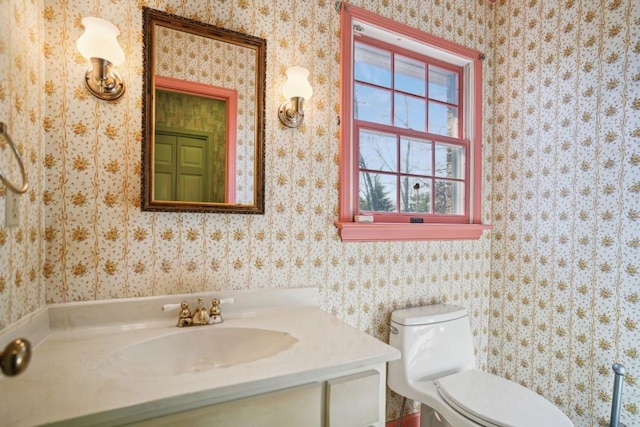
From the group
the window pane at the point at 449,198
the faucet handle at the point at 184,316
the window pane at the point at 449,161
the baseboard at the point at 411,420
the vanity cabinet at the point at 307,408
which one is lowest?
the baseboard at the point at 411,420

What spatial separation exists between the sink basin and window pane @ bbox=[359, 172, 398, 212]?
822mm

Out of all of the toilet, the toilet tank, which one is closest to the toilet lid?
the toilet

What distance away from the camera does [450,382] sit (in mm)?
1384

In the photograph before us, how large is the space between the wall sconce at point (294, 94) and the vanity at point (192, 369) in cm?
75

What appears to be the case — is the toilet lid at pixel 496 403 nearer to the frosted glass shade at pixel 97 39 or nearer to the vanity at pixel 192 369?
the vanity at pixel 192 369

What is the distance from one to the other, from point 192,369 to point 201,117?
91cm

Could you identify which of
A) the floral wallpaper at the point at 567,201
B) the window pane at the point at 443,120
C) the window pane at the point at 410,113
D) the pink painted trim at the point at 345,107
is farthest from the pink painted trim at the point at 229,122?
the floral wallpaper at the point at 567,201

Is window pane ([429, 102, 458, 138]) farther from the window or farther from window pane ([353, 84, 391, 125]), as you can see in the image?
window pane ([353, 84, 391, 125])

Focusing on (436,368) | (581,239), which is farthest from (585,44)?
(436,368)

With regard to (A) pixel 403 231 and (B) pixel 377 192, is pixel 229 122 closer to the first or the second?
(B) pixel 377 192

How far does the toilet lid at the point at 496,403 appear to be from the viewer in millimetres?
1136

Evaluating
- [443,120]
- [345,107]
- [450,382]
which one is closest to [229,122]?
[345,107]

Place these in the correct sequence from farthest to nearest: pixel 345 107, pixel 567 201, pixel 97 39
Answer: pixel 567 201
pixel 345 107
pixel 97 39

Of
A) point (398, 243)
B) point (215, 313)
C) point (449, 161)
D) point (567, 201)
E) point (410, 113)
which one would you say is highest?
point (410, 113)
